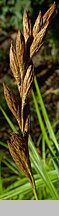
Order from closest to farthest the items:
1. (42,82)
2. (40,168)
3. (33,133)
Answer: (40,168)
(33,133)
(42,82)

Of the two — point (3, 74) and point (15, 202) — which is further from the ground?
point (3, 74)

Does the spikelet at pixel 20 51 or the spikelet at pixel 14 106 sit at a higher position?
the spikelet at pixel 20 51

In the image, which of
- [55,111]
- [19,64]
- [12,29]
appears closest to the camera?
[19,64]

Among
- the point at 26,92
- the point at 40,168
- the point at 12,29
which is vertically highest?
the point at 12,29

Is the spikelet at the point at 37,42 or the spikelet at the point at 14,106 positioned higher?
the spikelet at the point at 37,42

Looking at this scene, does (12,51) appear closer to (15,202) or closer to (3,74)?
(15,202)

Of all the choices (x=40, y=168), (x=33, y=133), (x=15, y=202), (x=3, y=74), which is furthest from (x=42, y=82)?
(x=15, y=202)

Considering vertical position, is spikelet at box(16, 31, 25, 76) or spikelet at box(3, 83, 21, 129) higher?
spikelet at box(16, 31, 25, 76)

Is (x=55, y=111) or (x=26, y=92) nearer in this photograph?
(x=26, y=92)

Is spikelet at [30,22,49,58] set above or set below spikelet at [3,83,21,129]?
above

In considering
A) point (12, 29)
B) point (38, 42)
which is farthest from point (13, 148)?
point (12, 29)
